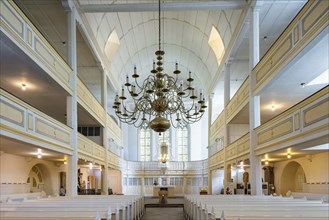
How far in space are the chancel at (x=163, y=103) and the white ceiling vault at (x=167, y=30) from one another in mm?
85

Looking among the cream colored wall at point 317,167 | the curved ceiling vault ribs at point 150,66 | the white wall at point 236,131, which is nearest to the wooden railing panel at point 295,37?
the cream colored wall at point 317,167

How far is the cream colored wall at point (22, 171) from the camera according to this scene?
1403 centimetres

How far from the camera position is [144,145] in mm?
31594

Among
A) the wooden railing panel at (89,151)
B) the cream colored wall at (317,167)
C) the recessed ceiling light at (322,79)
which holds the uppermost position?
the recessed ceiling light at (322,79)

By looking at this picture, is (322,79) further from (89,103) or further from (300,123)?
(89,103)

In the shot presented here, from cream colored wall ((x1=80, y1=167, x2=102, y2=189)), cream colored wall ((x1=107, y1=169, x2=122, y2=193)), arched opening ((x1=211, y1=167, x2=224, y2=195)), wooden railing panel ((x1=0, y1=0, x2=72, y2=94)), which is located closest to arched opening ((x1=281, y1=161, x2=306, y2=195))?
arched opening ((x1=211, y1=167, x2=224, y2=195))

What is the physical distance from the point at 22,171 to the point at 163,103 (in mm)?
8607

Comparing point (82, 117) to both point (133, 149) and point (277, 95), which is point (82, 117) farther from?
point (133, 149)

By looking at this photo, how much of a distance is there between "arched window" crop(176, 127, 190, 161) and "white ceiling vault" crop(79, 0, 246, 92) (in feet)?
16.3

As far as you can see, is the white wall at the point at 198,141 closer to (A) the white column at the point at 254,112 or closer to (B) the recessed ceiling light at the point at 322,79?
(A) the white column at the point at 254,112

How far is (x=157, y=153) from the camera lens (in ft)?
99.7

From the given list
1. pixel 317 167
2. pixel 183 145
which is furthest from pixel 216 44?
pixel 183 145

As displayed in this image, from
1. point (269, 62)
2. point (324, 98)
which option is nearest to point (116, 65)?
point (269, 62)

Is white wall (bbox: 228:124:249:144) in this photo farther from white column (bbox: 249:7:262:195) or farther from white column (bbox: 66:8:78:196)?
white column (bbox: 66:8:78:196)
